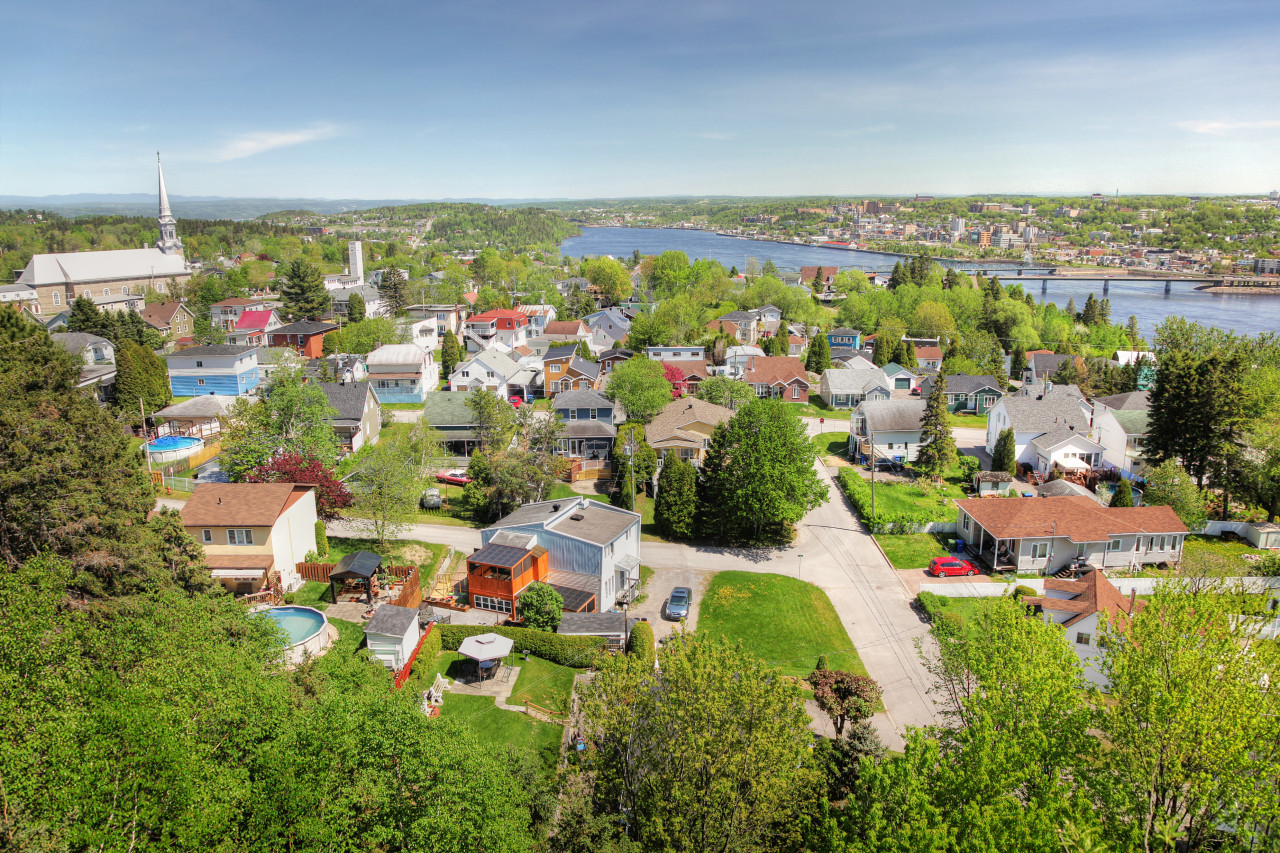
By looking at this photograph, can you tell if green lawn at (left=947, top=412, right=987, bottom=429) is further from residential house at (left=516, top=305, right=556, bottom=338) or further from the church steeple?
the church steeple

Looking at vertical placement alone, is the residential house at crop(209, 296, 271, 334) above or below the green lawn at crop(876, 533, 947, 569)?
above

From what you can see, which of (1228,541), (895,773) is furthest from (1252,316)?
(895,773)

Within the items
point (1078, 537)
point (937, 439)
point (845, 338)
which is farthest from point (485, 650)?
point (845, 338)

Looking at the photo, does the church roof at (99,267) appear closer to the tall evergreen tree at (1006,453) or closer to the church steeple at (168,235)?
the church steeple at (168,235)

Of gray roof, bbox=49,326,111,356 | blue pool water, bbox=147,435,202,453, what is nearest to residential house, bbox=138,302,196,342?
gray roof, bbox=49,326,111,356

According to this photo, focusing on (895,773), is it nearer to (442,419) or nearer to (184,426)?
(442,419)

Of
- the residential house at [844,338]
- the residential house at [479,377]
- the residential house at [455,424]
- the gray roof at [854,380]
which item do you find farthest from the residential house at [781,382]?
the residential house at [455,424]
